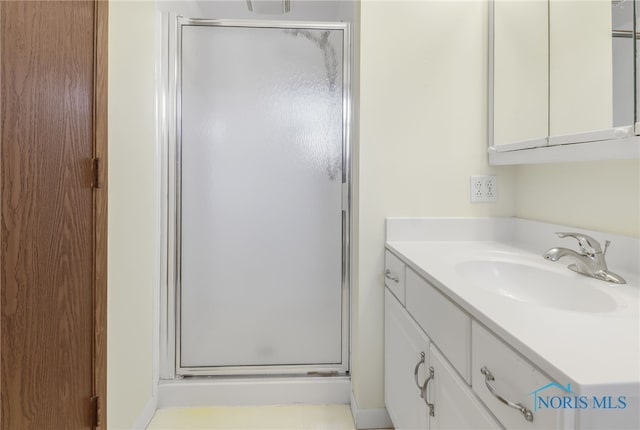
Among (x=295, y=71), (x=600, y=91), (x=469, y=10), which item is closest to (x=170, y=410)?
(x=295, y=71)

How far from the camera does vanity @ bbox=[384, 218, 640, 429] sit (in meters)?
0.52

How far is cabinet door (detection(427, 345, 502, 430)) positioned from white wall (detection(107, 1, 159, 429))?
114 centimetres

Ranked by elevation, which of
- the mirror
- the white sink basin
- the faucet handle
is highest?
the mirror

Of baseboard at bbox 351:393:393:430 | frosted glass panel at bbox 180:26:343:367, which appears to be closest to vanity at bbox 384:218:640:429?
baseboard at bbox 351:393:393:430

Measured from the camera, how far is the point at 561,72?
49.2 inches

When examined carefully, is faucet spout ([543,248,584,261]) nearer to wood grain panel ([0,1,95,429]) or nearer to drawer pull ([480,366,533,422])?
drawer pull ([480,366,533,422])

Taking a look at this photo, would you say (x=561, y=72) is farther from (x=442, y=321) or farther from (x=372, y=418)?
(x=372, y=418)

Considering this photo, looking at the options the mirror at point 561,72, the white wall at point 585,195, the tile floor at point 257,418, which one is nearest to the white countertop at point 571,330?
the white wall at point 585,195

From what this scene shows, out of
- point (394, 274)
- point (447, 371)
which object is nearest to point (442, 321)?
point (447, 371)

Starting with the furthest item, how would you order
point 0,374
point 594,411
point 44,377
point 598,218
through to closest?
point 598,218 < point 44,377 < point 0,374 < point 594,411

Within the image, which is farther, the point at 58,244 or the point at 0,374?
the point at 58,244

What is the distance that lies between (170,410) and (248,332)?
522 millimetres

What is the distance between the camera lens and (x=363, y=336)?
1652 mm

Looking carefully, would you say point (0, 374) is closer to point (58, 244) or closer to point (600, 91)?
point (58, 244)
